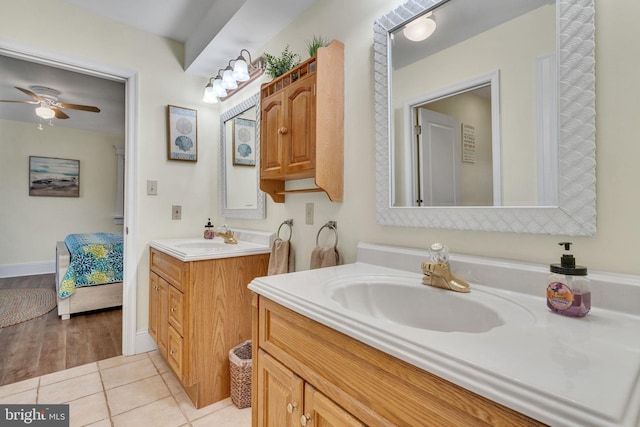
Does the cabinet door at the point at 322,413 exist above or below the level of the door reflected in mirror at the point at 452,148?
below

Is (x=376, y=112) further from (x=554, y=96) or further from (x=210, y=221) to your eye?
(x=210, y=221)

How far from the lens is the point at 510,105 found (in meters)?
0.96

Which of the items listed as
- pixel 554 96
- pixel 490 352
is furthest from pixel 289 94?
pixel 490 352

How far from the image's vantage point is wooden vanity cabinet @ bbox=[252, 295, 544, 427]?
0.51 metres

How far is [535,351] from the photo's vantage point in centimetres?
53

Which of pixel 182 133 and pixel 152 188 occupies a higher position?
pixel 182 133

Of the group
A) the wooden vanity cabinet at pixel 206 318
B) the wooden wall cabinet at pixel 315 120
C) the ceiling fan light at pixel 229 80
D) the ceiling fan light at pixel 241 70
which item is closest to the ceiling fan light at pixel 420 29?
the wooden wall cabinet at pixel 315 120

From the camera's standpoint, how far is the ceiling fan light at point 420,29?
1.19 m

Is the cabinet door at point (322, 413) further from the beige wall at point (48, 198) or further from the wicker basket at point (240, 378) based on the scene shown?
the beige wall at point (48, 198)

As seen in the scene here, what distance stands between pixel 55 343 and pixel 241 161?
2040mm

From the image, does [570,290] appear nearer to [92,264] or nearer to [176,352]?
[176,352]

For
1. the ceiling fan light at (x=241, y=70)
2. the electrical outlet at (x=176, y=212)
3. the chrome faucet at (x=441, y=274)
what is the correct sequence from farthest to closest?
1. the electrical outlet at (x=176, y=212)
2. the ceiling fan light at (x=241, y=70)
3. the chrome faucet at (x=441, y=274)

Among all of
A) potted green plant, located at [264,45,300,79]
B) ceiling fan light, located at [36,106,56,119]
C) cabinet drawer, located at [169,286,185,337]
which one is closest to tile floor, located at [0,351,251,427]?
cabinet drawer, located at [169,286,185,337]

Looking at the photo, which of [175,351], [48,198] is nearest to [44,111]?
[48,198]
